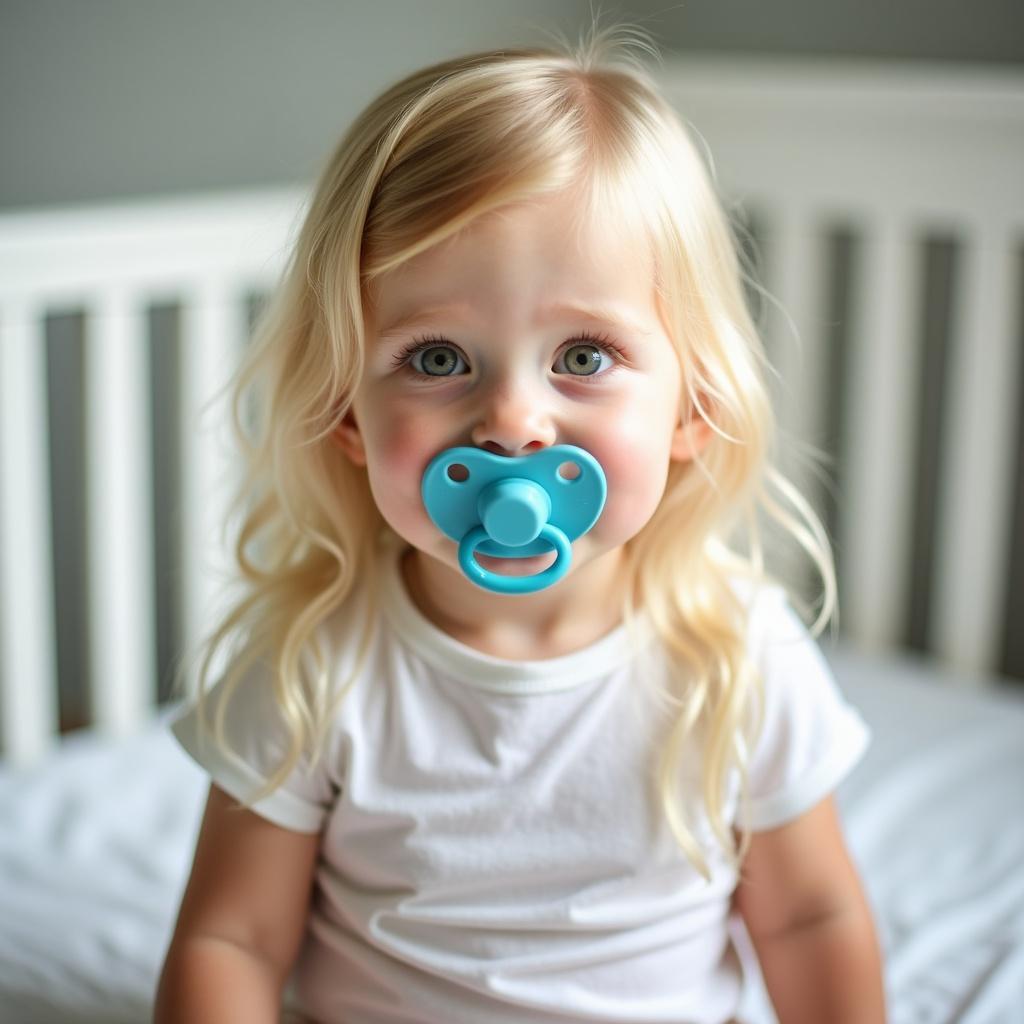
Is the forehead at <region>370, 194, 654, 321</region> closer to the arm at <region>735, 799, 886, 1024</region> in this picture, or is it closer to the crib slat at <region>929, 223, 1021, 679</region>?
the arm at <region>735, 799, 886, 1024</region>

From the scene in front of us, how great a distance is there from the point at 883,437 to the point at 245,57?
847mm

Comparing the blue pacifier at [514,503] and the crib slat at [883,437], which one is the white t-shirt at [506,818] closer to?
the blue pacifier at [514,503]

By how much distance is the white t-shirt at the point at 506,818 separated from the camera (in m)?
0.81

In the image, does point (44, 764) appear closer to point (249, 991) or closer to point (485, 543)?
point (249, 991)

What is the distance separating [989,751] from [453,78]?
892 millimetres

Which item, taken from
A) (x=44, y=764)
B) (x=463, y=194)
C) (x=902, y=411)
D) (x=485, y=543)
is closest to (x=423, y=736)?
(x=485, y=543)

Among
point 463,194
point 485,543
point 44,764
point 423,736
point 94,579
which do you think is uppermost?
point 463,194

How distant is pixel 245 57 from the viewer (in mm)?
1620

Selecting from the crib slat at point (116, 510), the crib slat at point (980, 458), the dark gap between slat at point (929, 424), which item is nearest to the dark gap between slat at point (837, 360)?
the dark gap between slat at point (929, 424)

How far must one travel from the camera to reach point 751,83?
165 centimetres

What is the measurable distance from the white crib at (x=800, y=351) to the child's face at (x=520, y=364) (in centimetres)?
49

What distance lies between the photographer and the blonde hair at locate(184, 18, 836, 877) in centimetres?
72

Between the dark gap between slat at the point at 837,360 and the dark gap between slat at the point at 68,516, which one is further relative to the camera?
the dark gap between slat at the point at 837,360

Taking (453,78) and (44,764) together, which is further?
(44,764)
